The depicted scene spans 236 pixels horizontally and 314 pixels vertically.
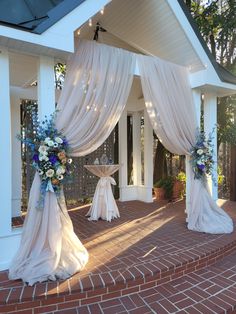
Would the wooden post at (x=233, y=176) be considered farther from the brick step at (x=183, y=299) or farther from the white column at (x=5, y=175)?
the white column at (x=5, y=175)

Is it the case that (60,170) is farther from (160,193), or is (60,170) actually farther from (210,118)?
(160,193)

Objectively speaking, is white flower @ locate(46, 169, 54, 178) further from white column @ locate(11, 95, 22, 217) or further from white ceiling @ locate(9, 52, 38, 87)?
white column @ locate(11, 95, 22, 217)

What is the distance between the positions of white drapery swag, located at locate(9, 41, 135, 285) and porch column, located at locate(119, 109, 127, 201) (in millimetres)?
2521

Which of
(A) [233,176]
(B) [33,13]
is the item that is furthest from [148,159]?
(B) [33,13]

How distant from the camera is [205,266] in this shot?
297 cm

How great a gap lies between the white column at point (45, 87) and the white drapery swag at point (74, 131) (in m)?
0.13

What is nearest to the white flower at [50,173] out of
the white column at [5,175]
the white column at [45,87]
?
the white column at [5,175]

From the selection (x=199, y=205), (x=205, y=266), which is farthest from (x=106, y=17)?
(x=205, y=266)

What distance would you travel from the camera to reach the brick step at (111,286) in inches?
83.4

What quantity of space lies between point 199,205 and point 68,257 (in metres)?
2.28

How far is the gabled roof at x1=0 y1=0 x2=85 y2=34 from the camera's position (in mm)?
2512

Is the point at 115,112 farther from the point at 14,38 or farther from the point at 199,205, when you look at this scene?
the point at 199,205

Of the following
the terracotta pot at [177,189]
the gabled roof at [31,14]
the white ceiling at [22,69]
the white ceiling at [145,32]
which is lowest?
the terracotta pot at [177,189]

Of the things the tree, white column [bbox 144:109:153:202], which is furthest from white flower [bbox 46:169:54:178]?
the tree
